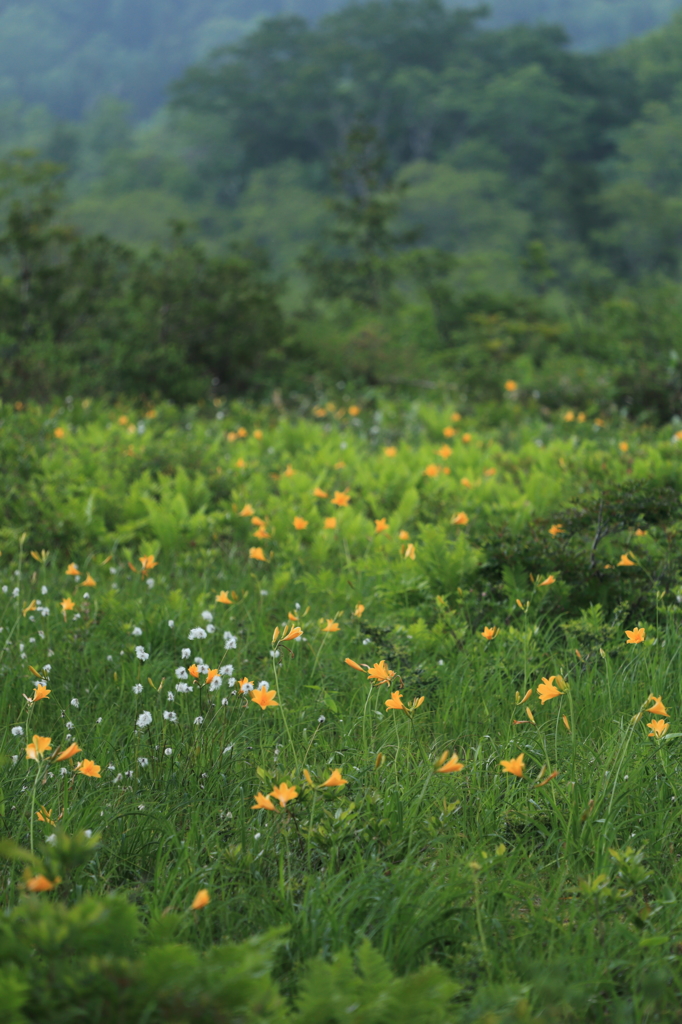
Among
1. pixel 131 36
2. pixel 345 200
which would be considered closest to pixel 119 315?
pixel 345 200

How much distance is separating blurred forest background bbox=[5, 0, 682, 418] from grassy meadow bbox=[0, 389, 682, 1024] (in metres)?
4.24

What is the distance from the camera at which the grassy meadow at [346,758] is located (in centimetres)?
135

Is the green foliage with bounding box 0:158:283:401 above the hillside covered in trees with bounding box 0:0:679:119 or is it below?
below

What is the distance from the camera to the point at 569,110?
46969 mm

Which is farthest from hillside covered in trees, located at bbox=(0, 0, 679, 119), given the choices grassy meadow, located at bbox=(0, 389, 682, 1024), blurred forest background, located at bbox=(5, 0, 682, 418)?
grassy meadow, located at bbox=(0, 389, 682, 1024)

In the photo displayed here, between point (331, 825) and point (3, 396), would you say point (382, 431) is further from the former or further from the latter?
point (331, 825)

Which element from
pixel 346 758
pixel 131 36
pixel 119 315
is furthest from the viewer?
pixel 131 36

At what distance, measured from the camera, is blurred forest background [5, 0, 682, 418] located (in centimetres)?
873

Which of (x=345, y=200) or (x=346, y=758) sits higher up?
(x=345, y=200)

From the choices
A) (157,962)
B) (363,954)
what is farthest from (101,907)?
(363,954)

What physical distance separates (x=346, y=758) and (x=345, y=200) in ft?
141

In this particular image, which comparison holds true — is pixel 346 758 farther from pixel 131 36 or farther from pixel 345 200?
pixel 131 36

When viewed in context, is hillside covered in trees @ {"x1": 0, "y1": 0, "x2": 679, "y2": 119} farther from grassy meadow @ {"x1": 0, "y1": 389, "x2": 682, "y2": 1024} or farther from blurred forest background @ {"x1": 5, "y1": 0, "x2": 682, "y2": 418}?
grassy meadow @ {"x1": 0, "y1": 389, "x2": 682, "y2": 1024}

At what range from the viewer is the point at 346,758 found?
231cm
